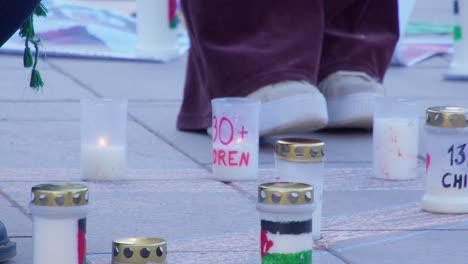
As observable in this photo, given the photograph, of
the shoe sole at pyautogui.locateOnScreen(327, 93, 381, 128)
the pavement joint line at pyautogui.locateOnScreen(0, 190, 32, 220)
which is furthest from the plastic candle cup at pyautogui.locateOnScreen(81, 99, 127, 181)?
the shoe sole at pyautogui.locateOnScreen(327, 93, 381, 128)

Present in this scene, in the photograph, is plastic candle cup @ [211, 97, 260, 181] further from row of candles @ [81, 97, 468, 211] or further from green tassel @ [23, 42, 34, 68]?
green tassel @ [23, 42, 34, 68]

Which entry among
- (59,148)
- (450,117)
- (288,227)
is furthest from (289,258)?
(59,148)

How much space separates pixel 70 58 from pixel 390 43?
91.6 inches

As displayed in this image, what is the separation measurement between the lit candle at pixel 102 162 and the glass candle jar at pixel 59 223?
42.3 inches

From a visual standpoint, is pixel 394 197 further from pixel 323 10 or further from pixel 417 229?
pixel 323 10

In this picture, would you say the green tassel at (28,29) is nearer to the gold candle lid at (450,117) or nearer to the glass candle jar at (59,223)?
the glass candle jar at (59,223)

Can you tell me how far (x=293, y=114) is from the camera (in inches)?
129

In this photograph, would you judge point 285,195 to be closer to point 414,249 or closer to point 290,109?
point 414,249

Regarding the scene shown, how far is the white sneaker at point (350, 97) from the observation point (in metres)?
3.60

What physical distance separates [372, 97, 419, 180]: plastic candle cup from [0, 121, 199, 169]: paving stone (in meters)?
0.59

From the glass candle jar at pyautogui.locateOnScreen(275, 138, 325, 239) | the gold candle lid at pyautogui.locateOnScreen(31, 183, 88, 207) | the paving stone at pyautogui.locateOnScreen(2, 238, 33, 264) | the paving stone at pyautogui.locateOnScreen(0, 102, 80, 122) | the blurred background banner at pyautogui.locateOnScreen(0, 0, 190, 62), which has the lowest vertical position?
the paving stone at pyautogui.locateOnScreen(2, 238, 33, 264)

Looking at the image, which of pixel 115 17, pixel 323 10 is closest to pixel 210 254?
pixel 323 10

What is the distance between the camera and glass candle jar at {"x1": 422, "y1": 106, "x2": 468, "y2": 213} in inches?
98.0

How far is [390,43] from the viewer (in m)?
3.94
